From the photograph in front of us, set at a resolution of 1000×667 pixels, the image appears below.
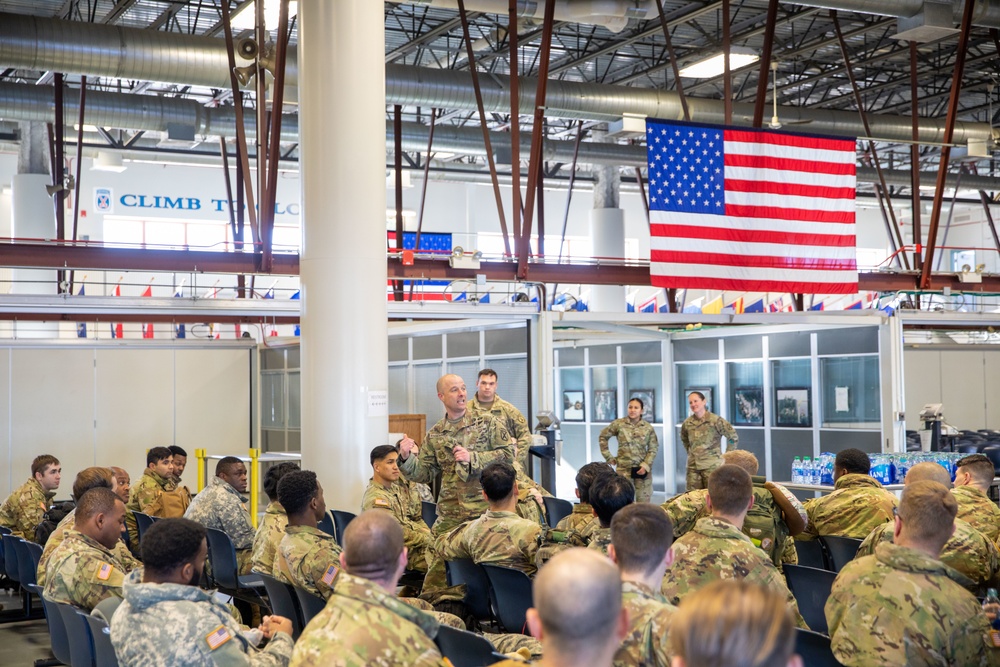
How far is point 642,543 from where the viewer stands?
287 centimetres

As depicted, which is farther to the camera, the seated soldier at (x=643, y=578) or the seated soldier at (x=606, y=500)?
the seated soldier at (x=606, y=500)

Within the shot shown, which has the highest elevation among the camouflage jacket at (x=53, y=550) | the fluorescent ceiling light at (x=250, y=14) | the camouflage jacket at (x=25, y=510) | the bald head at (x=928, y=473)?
the fluorescent ceiling light at (x=250, y=14)

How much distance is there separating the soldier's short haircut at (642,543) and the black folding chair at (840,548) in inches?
103

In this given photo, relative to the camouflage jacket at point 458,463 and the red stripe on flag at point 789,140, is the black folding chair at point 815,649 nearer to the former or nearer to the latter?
the camouflage jacket at point 458,463

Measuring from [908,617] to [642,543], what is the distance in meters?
0.88

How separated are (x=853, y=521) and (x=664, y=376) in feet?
27.6

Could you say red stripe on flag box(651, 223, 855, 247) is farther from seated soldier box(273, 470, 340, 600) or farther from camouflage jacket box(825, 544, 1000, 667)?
camouflage jacket box(825, 544, 1000, 667)

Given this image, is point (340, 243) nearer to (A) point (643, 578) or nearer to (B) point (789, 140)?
(B) point (789, 140)

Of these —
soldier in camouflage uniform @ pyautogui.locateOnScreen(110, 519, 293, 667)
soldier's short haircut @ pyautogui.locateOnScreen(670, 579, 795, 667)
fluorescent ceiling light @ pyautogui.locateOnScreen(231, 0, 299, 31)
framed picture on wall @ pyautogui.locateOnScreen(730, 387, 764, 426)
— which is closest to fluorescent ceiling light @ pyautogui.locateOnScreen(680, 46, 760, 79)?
framed picture on wall @ pyautogui.locateOnScreen(730, 387, 764, 426)

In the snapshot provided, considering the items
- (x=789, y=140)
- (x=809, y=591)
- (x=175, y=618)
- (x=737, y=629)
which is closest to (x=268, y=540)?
(x=175, y=618)

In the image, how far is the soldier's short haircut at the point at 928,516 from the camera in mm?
3277

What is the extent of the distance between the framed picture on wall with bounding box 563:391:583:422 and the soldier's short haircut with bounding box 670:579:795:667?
1358cm

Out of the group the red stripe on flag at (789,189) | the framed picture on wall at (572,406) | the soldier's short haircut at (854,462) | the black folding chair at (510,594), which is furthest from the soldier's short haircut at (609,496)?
the framed picture on wall at (572,406)

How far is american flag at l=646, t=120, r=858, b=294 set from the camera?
29.1ft
